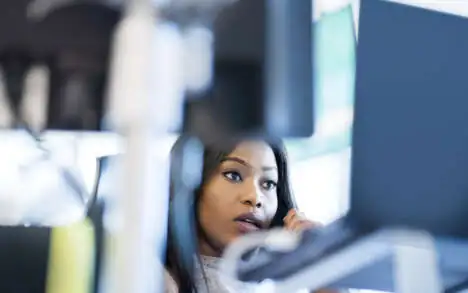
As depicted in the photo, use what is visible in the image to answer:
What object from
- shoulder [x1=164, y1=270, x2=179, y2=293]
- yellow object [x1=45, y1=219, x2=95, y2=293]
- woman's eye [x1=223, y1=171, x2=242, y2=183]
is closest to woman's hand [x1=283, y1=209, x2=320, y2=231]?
woman's eye [x1=223, y1=171, x2=242, y2=183]

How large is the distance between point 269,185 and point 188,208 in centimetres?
14

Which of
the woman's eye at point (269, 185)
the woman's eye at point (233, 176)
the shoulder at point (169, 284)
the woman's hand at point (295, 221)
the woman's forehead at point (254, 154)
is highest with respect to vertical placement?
the woman's forehead at point (254, 154)

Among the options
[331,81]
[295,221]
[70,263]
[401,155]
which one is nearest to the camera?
[401,155]

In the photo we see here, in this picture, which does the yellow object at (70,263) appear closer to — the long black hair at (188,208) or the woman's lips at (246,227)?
the long black hair at (188,208)

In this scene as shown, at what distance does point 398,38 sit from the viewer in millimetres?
752

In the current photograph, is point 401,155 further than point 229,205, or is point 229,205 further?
point 229,205

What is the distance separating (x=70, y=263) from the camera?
40.3 inches

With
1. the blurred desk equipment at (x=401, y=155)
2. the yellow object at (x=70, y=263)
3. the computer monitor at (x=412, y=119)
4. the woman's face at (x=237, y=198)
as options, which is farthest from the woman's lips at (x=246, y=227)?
the computer monitor at (x=412, y=119)

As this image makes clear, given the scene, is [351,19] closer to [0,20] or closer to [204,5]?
[204,5]

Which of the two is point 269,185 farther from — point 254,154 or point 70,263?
point 70,263

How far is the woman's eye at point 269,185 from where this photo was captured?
117 centimetres

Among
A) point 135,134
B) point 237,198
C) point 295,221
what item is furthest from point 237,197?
point 135,134

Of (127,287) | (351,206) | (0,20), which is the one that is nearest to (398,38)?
(351,206)

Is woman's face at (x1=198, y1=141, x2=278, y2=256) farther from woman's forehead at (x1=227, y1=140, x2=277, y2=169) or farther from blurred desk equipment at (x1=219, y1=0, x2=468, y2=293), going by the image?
blurred desk equipment at (x1=219, y1=0, x2=468, y2=293)
